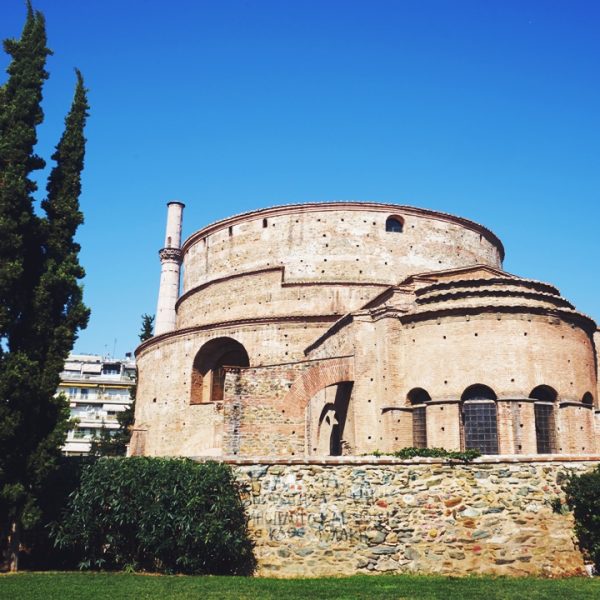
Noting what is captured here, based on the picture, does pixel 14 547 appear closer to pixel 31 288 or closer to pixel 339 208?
pixel 31 288

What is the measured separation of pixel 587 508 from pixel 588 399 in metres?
8.43

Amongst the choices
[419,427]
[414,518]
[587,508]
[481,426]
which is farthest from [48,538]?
[481,426]

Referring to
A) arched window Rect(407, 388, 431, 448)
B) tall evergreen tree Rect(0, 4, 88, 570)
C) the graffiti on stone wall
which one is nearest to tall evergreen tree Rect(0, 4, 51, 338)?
tall evergreen tree Rect(0, 4, 88, 570)

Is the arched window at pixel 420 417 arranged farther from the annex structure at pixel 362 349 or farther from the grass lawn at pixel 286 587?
the grass lawn at pixel 286 587

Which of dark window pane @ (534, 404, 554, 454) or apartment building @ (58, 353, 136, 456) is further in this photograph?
apartment building @ (58, 353, 136, 456)

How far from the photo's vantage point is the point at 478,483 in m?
Result: 10.5

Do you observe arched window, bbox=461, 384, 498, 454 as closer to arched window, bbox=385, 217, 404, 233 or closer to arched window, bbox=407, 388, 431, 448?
arched window, bbox=407, 388, 431, 448

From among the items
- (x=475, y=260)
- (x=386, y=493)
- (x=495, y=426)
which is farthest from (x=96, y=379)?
(x=386, y=493)

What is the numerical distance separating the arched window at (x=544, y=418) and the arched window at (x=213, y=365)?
11.9m

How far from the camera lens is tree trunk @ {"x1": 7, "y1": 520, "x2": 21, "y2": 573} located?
430 inches

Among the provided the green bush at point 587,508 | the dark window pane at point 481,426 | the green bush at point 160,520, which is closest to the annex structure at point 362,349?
the dark window pane at point 481,426

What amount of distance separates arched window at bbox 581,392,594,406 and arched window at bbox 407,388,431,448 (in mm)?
4311

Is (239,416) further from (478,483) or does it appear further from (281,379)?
(478,483)

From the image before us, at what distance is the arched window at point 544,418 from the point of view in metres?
16.5
